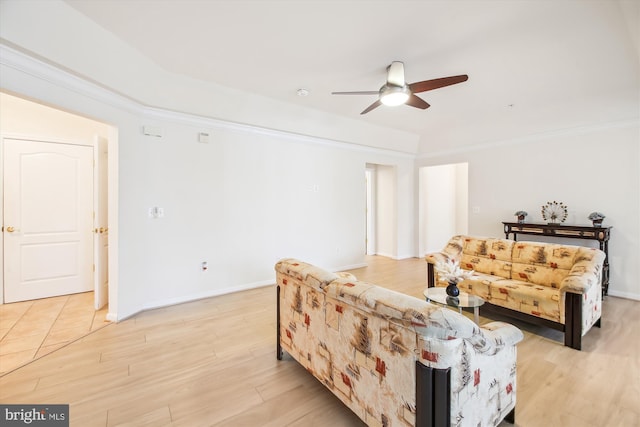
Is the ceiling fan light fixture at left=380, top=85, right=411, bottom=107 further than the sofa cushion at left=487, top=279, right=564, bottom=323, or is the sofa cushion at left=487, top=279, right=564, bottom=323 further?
the ceiling fan light fixture at left=380, top=85, right=411, bottom=107

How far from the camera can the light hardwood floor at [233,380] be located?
1747 mm

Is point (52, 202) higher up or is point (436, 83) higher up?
point (436, 83)

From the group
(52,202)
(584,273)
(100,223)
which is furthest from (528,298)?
(52,202)

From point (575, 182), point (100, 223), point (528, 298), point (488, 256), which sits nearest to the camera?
point (528, 298)

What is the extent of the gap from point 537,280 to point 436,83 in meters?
2.52

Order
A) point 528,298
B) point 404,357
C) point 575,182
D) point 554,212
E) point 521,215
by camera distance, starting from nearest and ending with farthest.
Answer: point 404,357 → point 528,298 → point 575,182 → point 554,212 → point 521,215

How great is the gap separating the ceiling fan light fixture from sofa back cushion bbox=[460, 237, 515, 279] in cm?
226

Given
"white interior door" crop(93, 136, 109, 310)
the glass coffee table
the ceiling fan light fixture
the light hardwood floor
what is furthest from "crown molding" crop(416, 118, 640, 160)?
"white interior door" crop(93, 136, 109, 310)

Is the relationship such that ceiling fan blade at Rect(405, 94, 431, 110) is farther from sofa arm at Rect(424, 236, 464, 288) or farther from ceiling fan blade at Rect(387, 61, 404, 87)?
sofa arm at Rect(424, 236, 464, 288)

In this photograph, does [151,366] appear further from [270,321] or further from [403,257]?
[403,257]

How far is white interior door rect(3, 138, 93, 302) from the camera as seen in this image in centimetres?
363

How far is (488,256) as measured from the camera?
143 inches

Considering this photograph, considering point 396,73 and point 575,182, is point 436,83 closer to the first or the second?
point 396,73

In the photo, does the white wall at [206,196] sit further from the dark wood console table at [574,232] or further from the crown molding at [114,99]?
the dark wood console table at [574,232]
